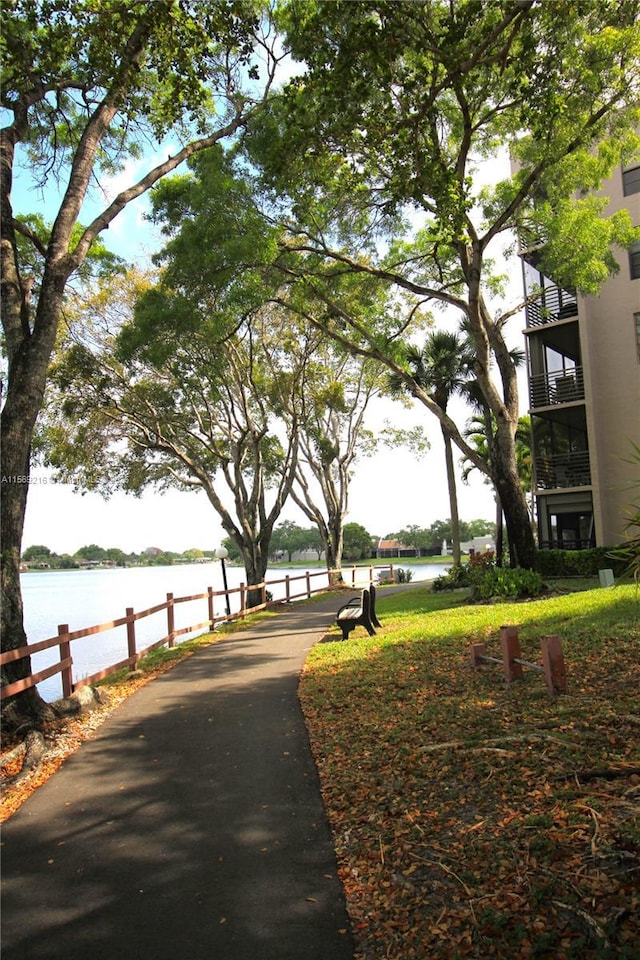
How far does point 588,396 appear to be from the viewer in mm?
22266

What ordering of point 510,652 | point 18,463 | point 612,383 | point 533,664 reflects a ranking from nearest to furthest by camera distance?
point 533,664, point 510,652, point 18,463, point 612,383

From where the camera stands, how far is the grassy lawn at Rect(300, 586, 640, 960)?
317cm

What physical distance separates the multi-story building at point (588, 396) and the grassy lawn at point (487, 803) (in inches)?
563

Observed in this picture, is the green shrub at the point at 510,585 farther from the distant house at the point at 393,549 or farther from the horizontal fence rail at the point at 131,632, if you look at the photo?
the distant house at the point at 393,549

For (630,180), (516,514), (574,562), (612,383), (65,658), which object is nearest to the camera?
(65,658)

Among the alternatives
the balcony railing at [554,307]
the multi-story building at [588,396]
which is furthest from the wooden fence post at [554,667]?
the balcony railing at [554,307]

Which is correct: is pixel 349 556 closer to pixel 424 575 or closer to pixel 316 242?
pixel 424 575

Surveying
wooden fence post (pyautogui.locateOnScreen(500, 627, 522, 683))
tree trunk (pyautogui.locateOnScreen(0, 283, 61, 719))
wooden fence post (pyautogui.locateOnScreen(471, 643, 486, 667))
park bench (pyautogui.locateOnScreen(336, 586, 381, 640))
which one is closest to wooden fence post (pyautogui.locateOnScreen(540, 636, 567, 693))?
A: wooden fence post (pyautogui.locateOnScreen(500, 627, 522, 683))

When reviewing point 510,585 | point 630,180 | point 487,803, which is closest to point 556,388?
point 630,180

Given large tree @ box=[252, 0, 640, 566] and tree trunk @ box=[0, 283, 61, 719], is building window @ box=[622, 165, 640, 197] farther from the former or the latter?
tree trunk @ box=[0, 283, 61, 719]

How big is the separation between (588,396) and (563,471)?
9.64 feet

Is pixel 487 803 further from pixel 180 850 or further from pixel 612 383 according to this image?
pixel 612 383

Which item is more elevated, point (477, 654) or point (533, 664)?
point (533, 664)

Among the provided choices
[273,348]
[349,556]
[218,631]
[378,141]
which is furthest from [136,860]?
[349,556]
